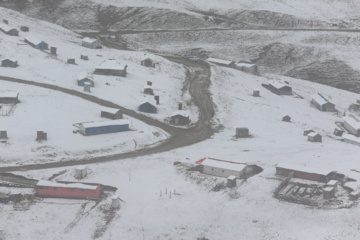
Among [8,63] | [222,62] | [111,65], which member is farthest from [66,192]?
[222,62]

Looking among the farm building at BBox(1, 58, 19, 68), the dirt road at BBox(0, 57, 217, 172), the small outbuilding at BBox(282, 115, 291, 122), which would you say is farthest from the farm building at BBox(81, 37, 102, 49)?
the small outbuilding at BBox(282, 115, 291, 122)

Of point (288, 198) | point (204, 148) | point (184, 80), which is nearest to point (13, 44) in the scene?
point (184, 80)

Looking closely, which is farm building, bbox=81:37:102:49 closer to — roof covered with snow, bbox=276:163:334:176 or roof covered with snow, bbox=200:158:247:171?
roof covered with snow, bbox=200:158:247:171

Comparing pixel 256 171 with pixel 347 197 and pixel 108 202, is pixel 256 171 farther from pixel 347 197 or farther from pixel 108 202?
pixel 108 202

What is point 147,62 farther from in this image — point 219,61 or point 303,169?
point 303,169

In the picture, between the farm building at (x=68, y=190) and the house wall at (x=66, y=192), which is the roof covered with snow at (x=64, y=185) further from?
the house wall at (x=66, y=192)

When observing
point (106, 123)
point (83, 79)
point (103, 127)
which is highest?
point (83, 79)
